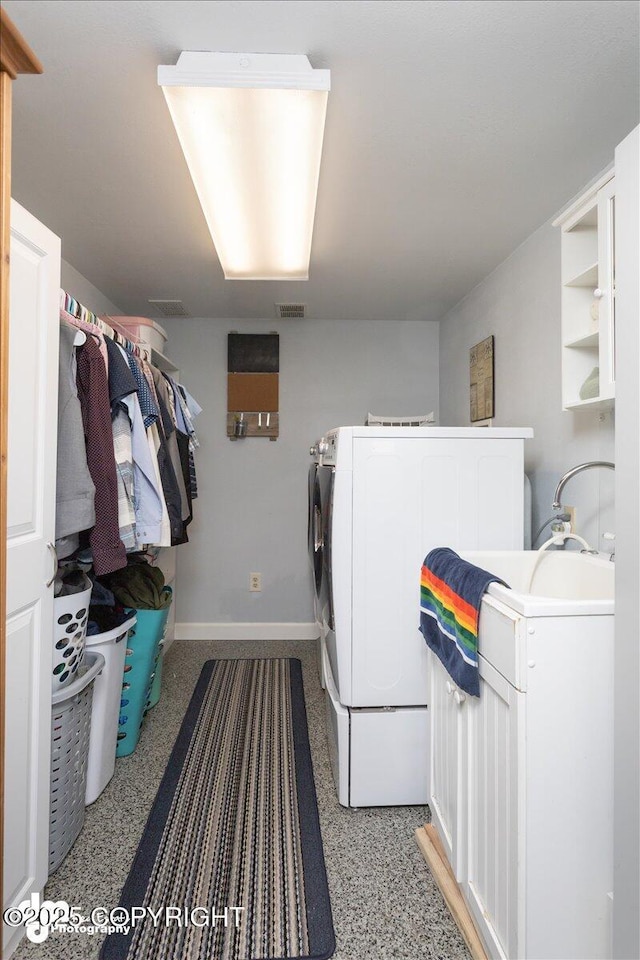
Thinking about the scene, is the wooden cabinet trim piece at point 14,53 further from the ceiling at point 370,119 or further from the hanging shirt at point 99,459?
the hanging shirt at point 99,459

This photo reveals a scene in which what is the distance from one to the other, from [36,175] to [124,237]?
0.50 meters

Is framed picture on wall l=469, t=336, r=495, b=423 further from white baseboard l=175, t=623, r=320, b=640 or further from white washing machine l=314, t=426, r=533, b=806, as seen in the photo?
white baseboard l=175, t=623, r=320, b=640

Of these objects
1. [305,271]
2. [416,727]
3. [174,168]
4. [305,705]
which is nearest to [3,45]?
[174,168]

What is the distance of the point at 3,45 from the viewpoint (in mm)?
844

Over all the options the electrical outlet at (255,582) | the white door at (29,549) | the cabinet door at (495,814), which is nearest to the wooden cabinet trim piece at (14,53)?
the white door at (29,549)

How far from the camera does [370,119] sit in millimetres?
1519

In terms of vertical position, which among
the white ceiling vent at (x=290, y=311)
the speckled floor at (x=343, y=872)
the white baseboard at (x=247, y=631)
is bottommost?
the speckled floor at (x=343, y=872)

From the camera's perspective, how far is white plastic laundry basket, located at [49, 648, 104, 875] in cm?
151

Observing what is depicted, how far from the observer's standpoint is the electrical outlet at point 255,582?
364 centimetres

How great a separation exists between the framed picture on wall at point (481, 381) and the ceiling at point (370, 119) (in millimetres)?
444

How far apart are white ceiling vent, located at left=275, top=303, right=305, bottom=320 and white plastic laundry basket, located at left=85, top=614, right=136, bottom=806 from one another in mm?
2220

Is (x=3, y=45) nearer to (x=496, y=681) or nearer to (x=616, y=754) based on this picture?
(x=496, y=681)

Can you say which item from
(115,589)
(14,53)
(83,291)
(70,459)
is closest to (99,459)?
(70,459)

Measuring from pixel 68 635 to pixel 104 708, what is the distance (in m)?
0.46
